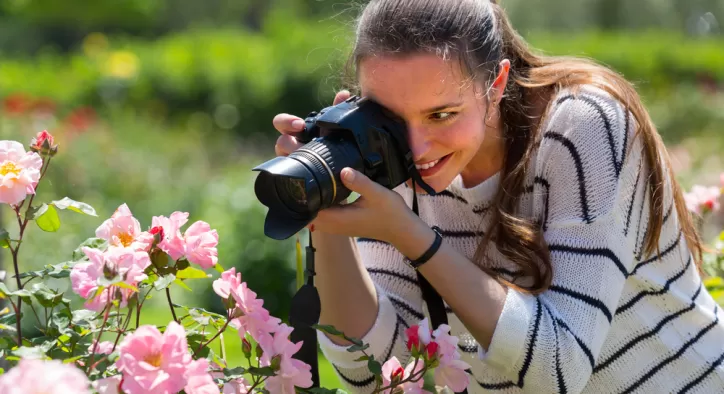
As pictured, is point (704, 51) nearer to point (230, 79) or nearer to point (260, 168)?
point (230, 79)

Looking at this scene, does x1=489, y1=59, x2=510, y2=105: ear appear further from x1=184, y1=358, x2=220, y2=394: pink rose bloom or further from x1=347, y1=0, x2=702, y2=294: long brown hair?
x1=184, y1=358, x2=220, y2=394: pink rose bloom

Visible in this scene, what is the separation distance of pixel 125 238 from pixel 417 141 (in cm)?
49

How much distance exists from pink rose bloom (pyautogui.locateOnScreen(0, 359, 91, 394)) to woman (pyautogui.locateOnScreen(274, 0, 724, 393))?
0.60m

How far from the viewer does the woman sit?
141cm

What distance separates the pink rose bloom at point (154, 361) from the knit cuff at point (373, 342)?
70cm

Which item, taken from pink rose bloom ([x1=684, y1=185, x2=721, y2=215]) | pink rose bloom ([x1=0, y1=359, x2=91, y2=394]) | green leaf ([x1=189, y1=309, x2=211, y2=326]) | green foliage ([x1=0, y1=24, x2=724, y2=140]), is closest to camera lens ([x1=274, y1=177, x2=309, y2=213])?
green leaf ([x1=189, y1=309, x2=211, y2=326])

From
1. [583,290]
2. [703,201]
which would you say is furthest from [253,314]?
[703,201]

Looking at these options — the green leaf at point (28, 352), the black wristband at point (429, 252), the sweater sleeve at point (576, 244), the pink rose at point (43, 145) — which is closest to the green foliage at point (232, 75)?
the sweater sleeve at point (576, 244)

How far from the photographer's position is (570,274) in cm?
146

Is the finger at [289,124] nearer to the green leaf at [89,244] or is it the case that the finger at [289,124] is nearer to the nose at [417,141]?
the nose at [417,141]

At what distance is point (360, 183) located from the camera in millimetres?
1322

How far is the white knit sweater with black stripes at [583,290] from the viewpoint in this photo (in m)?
1.43

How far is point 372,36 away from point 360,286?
16.9 inches

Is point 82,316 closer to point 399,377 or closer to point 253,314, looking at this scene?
point 253,314
